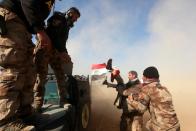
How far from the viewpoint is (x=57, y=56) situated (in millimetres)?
5547

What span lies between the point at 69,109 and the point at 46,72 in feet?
2.44

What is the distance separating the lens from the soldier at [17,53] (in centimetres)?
344

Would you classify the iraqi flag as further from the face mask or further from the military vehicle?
the face mask

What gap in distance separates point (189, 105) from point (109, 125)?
9.80 metres

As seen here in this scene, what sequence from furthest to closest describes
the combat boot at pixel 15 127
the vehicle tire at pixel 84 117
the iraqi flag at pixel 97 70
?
1. the iraqi flag at pixel 97 70
2. the vehicle tire at pixel 84 117
3. the combat boot at pixel 15 127

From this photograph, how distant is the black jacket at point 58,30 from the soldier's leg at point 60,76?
0.14 m

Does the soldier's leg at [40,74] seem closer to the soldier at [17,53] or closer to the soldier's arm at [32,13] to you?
the soldier at [17,53]

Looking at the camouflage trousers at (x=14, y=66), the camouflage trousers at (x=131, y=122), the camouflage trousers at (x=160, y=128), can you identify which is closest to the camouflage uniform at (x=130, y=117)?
the camouflage trousers at (x=131, y=122)

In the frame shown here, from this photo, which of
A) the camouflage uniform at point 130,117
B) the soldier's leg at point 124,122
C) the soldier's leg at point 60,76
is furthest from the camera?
the soldier's leg at point 124,122

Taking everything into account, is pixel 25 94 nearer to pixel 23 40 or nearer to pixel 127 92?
pixel 23 40

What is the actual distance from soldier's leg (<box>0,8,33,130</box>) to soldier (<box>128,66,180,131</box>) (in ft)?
9.37

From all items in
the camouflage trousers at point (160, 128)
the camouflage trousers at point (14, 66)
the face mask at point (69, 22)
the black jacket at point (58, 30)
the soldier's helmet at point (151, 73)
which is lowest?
the camouflage trousers at point (160, 128)

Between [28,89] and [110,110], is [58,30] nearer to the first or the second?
[28,89]

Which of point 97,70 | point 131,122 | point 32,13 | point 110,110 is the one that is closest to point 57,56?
point 97,70
